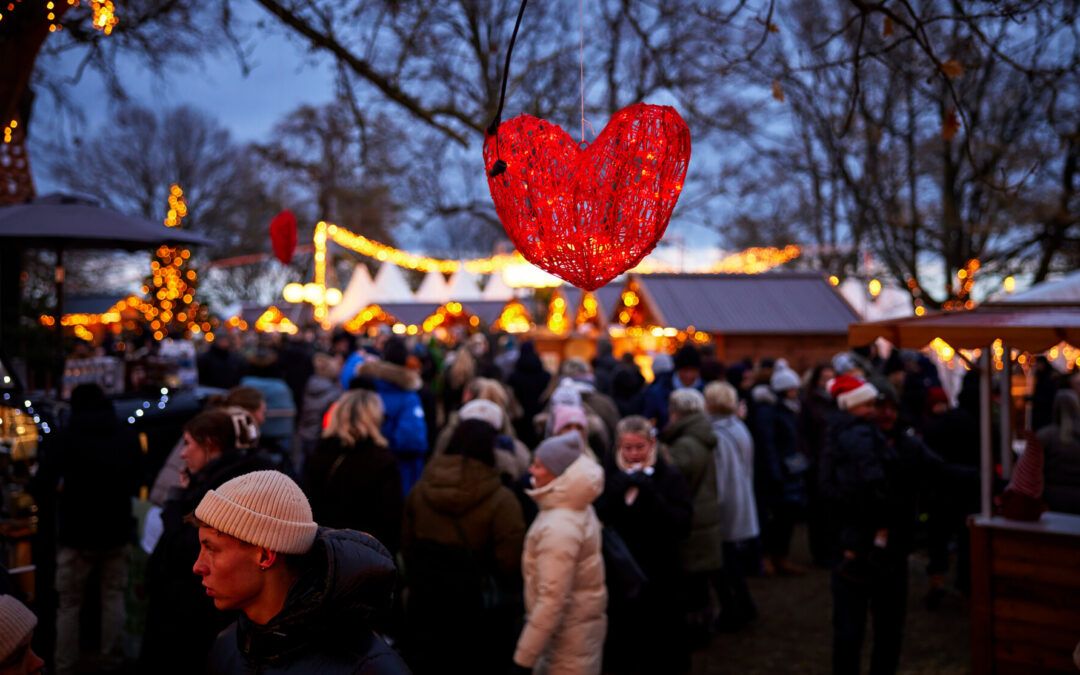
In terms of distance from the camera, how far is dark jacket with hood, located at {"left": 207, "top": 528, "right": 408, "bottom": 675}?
→ 194 cm

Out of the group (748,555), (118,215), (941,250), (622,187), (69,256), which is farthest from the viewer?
(69,256)

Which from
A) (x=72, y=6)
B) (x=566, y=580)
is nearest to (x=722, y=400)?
(x=566, y=580)

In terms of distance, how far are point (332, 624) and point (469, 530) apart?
89.9 inches

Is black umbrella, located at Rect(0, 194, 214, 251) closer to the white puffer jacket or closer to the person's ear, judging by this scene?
the white puffer jacket

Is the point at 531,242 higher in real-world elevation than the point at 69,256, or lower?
lower

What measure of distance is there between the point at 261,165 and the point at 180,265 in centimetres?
1308

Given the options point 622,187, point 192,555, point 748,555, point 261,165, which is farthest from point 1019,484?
point 261,165

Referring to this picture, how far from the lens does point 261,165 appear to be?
32219 millimetres

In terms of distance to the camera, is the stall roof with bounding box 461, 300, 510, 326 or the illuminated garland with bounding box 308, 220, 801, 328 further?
the stall roof with bounding box 461, 300, 510, 326

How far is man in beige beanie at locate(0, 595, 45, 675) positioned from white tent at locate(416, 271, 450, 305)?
1051 inches

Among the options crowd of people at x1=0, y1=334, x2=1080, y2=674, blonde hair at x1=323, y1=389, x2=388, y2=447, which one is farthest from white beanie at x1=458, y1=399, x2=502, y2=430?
blonde hair at x1=323, y1=389, x2=388, y2=447

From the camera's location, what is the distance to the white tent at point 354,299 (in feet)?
90.3

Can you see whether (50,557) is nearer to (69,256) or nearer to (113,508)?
(113,508)

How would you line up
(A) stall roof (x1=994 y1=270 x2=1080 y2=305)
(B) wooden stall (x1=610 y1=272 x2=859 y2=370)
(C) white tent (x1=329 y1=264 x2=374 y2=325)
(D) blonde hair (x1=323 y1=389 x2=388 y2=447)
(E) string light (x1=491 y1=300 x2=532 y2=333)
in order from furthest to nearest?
(E) string light (x1=491 y1=300 x2=532 y2=333), (C) white tent (x1=329 y1=264 x2=374 y2=325), (B) wooden stall (x1=610 y1=272 x2=859 y2=370), (A) stall roof (x1=994 y1=270 x2=1080 y2=305), (D) blonde hair (x1=323 y1=389 x2=388 y2=447)
